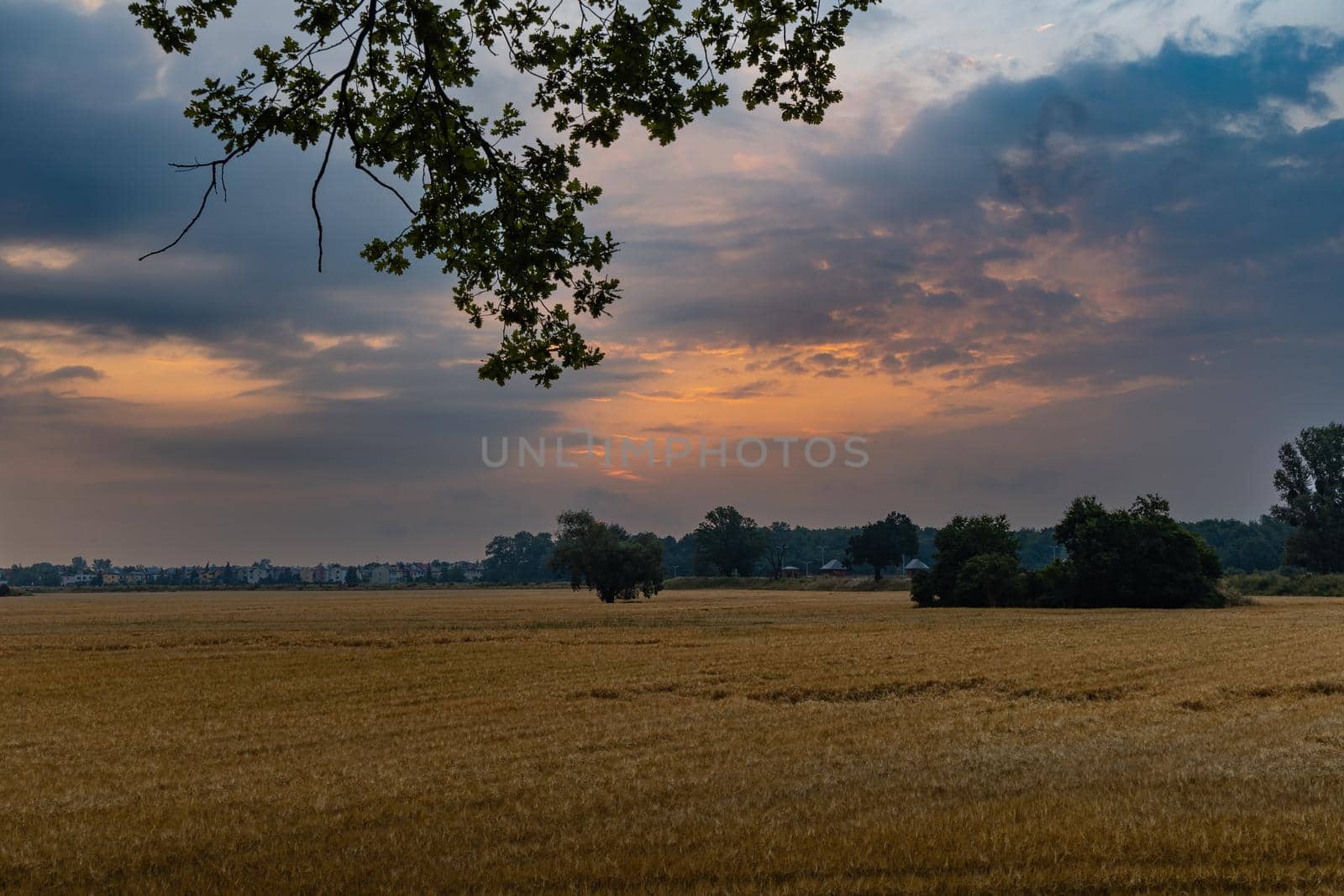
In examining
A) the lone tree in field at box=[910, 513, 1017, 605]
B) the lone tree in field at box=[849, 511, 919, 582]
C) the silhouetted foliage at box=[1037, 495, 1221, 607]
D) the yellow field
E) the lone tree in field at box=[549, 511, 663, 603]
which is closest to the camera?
the yellow field

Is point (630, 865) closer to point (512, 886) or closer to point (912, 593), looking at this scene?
point (512, 886)

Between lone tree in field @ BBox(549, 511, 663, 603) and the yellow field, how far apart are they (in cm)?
7319

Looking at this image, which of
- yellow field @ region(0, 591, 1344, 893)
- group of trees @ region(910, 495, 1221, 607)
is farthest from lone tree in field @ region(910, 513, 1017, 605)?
yellow field @ region(0, 591, 1344, 893)

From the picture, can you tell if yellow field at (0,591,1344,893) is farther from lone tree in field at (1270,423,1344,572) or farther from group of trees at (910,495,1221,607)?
lone tree in field at (1270,423,1344,572)

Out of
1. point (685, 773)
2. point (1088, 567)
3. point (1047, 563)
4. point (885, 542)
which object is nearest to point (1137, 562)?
point (1088, 567)

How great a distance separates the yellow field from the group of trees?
50.1m

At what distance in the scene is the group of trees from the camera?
79.5 m

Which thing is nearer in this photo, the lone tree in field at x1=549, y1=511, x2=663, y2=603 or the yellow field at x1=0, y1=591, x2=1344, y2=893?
the yellow field at x1=0, y1=591, x2=1344, y2=893

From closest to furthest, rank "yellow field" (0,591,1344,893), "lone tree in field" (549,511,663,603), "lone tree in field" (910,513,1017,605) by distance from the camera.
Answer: "yellow field" (0,591,1344,893), "lone tree in field" (910,513,1017,605), "lone tree in field" (549,511,663,603)

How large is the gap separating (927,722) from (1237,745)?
563 centimetres

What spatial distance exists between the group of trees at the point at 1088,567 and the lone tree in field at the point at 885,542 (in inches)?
3366

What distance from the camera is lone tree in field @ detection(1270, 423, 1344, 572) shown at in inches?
5340

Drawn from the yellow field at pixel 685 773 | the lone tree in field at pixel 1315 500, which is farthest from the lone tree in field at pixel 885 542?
the yellow field at pixel 685 773

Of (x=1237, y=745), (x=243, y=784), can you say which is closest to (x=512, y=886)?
(x=243, y=784)
